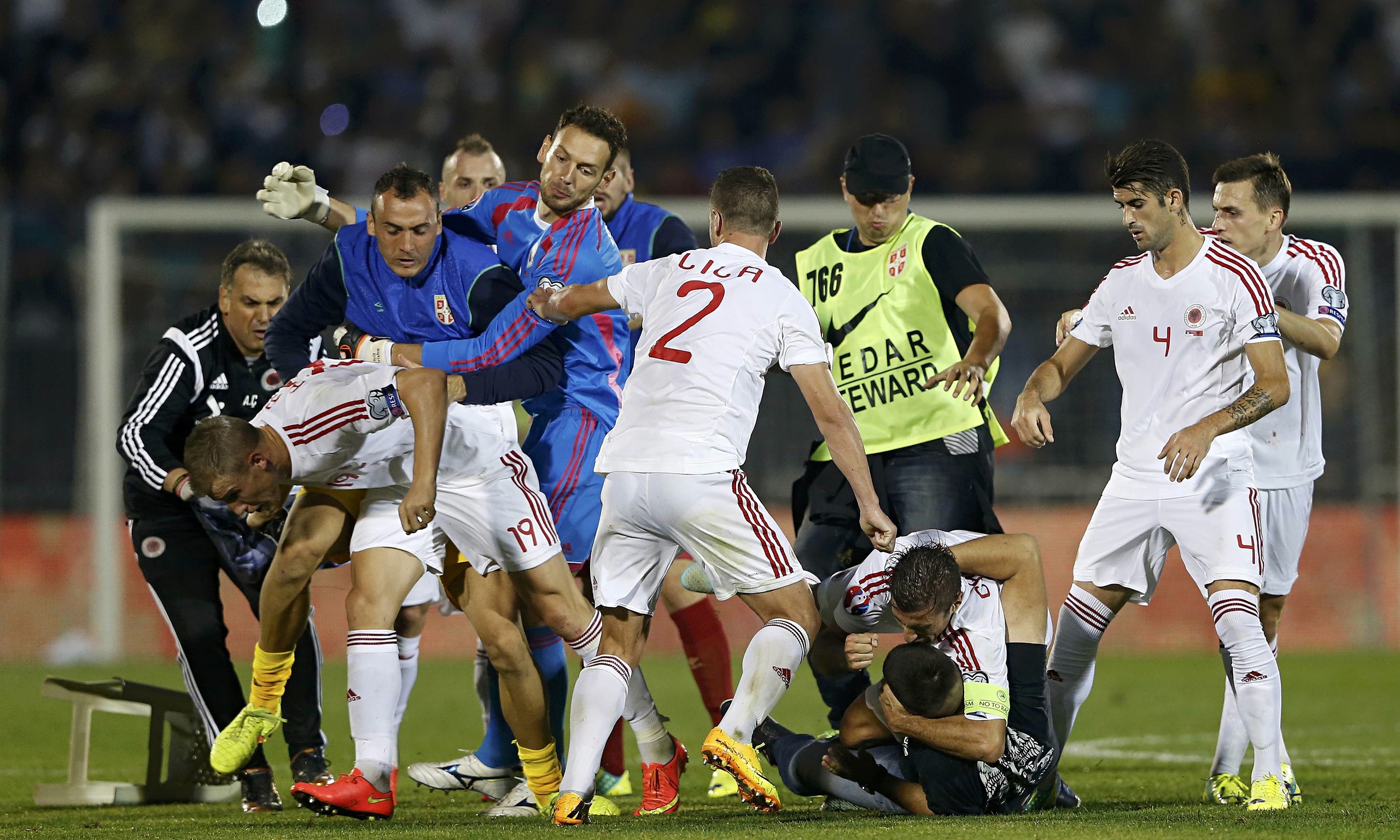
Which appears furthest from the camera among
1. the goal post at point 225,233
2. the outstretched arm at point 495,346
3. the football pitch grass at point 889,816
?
the goal post at point 225,233

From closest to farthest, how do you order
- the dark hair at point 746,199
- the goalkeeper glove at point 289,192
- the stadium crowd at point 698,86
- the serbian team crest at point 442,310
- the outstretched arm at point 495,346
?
the dark hair at point 746,199
the outstretched arm at point 495,346
the serbian team crest at point 442,310
the goalkeeper glove at point 289,192
the stadium crowd at point 698,86

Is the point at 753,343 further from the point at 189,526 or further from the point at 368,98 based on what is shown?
the point at 368,98

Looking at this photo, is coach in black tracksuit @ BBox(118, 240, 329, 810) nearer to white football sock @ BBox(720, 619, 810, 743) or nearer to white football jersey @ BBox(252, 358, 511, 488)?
white football jersey @ BBox(252, 358, 511, 488)

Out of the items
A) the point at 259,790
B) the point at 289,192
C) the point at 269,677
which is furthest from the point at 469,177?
the point at 259,790

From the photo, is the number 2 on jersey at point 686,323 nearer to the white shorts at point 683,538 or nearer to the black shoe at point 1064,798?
the white shorts at point 683,538

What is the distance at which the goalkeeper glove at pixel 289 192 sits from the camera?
661 cm

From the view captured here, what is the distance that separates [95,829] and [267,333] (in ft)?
6.42

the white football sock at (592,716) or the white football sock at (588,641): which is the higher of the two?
the white football sock at (588,641)

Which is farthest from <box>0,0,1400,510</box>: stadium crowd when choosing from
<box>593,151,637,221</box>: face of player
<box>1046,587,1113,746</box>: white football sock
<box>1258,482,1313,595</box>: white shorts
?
<box>1046,587,1113,746</box>: white football sock

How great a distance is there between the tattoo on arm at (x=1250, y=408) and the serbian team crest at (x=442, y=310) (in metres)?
2.83

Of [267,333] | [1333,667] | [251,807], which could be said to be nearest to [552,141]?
[267,333]

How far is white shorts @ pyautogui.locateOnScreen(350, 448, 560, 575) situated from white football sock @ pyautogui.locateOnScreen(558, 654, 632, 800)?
62 centimetres

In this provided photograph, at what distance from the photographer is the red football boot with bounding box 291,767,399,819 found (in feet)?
16.6

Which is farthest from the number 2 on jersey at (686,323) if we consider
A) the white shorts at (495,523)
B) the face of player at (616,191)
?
the face of player at (616,191)
